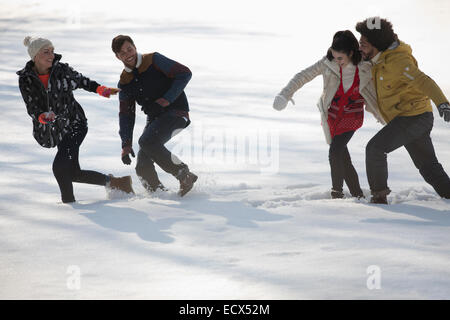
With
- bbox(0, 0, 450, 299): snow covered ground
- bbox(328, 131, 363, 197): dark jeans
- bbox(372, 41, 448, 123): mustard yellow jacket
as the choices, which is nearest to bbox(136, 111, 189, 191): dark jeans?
bbox(0, 0, 450, 299): snow covered ground

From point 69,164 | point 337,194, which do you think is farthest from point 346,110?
point 69,164

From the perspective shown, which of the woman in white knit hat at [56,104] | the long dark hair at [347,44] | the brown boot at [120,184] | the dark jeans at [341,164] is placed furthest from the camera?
the brown boot at [120,184]

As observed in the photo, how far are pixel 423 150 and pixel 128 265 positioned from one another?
2432 mm

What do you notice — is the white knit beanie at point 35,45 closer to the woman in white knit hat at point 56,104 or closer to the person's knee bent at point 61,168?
the woman in white knit hat at point 56,104

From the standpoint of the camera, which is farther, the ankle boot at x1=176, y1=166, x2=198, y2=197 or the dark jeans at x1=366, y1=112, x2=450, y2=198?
the ankle boot at x1=176, y1=166, x2=198, y2=197

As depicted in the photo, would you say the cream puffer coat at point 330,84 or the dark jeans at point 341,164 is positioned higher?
the cream puffer coat at point 330,84

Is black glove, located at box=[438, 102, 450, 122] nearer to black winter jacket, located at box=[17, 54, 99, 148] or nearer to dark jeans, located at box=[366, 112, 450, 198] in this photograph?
dark jeans, located at box=[366, 112, 450, 198]

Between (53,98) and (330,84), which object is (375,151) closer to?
(330,84)

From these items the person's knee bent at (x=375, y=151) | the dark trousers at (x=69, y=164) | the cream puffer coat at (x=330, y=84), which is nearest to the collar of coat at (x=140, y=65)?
the dark trousers at (x=69, y=164)

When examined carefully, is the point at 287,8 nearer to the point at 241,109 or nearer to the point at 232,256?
the point at 241,109

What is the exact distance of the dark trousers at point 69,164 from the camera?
17.1ft

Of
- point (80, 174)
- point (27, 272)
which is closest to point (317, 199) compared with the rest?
point (80, 174)

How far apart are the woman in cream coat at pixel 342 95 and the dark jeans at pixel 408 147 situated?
0.25m

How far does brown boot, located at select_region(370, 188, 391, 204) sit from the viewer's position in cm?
473
